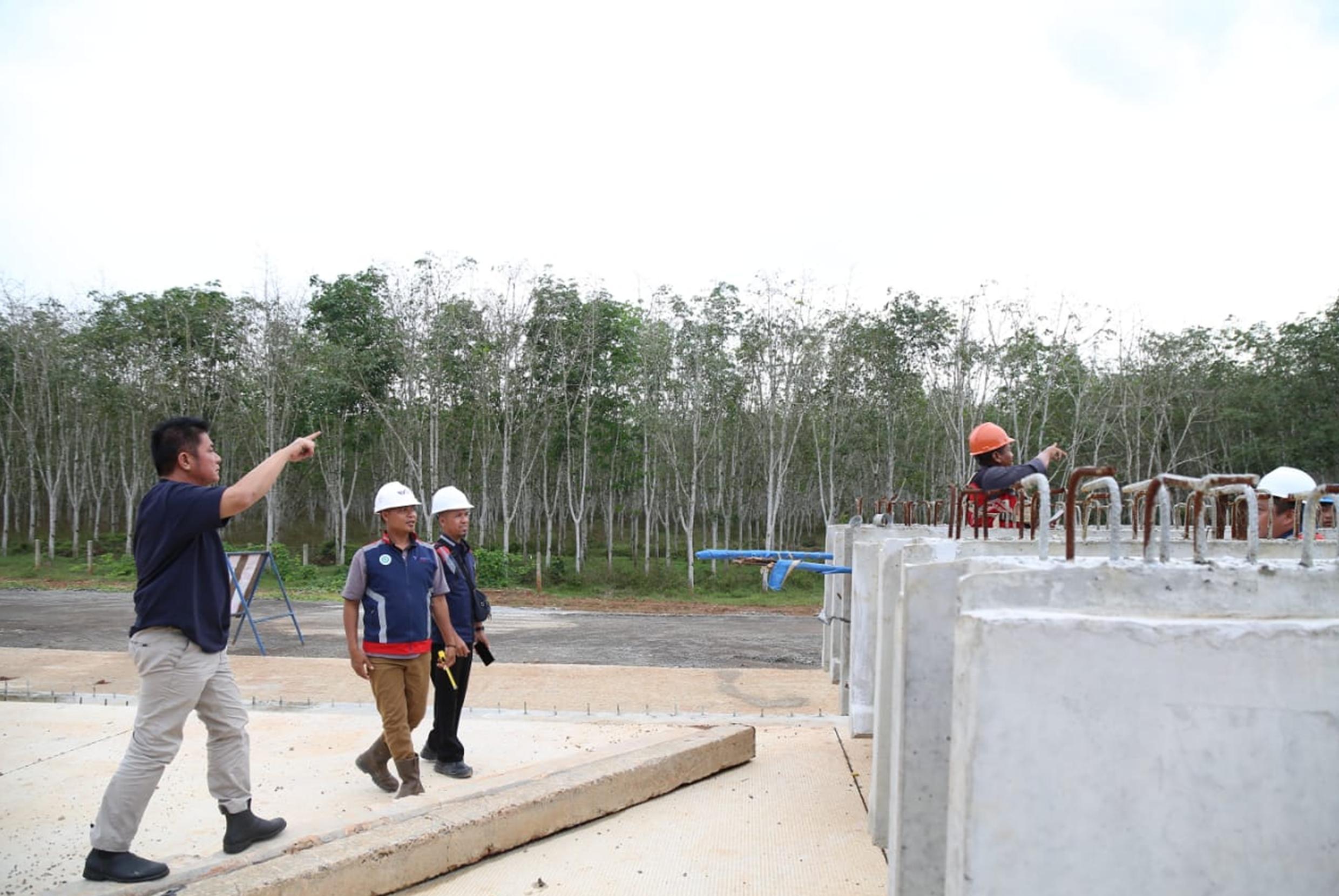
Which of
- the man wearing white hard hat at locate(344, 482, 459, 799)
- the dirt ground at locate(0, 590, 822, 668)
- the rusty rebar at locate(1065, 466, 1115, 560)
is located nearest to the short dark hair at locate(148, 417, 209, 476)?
the man wearing white hard hat at locate(344, 482, 459, 799)

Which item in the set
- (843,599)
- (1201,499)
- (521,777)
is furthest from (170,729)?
(843,599)

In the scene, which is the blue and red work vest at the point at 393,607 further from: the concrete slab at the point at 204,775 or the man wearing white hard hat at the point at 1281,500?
the man wearing white hard hat at the point at 1281,500

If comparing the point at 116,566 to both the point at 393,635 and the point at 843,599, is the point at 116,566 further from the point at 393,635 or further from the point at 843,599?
the point at 843,599

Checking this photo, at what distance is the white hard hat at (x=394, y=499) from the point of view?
4867 mm

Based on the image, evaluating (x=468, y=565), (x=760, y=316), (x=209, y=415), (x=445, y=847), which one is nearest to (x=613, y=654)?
(x=468, y=565)

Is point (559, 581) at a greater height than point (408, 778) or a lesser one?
lesser

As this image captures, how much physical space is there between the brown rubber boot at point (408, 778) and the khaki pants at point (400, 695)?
0.08 feet

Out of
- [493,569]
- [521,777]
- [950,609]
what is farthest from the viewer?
[493,569]

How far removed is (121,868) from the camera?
328 cm

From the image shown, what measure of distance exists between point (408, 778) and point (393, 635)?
0.65 m

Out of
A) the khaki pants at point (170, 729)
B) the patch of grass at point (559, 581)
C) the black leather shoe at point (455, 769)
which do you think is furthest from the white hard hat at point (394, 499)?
the patch of grass at point (559, 581)

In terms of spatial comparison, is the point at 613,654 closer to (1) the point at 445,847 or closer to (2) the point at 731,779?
(2) the point at 731,779

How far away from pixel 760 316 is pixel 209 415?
635 inches

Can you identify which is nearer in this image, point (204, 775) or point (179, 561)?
point (179, 561)
